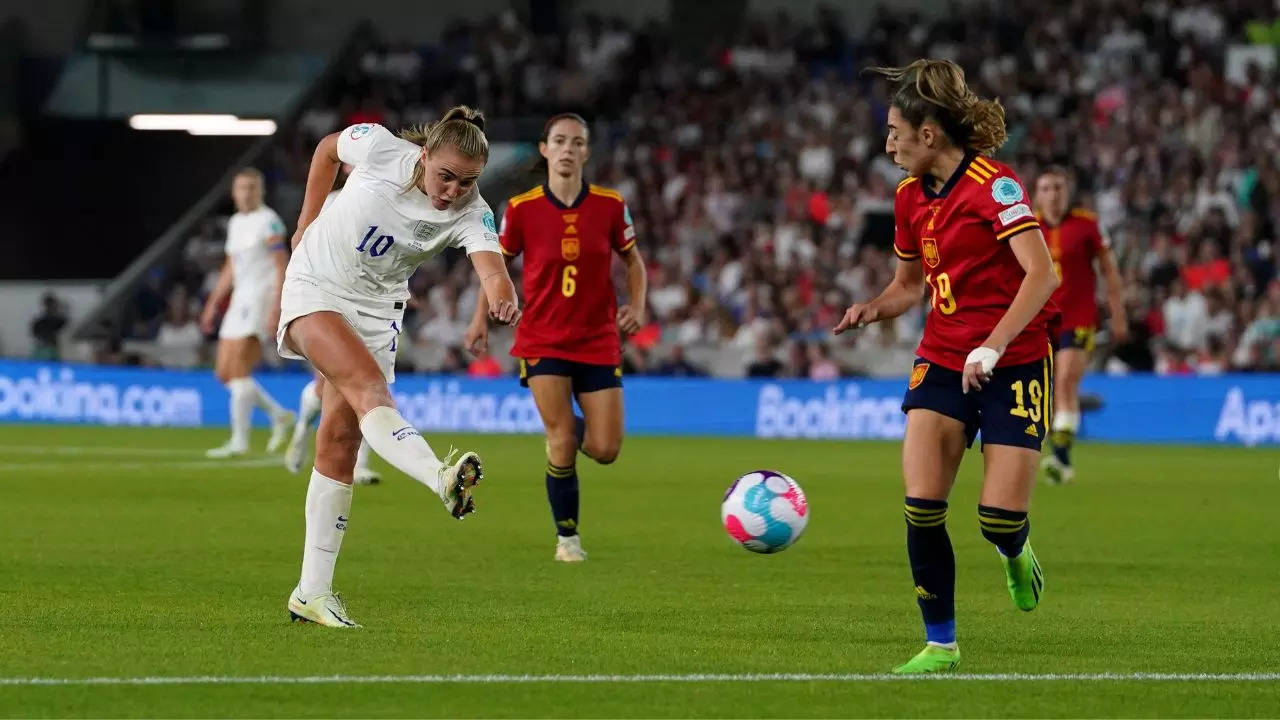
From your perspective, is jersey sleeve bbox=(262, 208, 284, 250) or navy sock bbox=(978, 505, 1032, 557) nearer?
navy sock bbox=(978, 505, 1032, 557)

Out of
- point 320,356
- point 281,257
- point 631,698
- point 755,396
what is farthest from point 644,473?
point 631,698

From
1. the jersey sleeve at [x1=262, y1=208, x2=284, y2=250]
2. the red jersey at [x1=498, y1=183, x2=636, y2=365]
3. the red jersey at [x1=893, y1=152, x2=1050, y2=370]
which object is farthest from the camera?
the jersey sleeve at [x1=262, y1=208, x2=284, y2=250]

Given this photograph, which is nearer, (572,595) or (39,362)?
(572,595)

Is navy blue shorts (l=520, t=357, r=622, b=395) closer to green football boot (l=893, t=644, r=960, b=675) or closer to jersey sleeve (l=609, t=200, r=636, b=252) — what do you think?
jersey sleeve (l=609, t=200, r=636, b=252)

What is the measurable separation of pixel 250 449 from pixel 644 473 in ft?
15.0

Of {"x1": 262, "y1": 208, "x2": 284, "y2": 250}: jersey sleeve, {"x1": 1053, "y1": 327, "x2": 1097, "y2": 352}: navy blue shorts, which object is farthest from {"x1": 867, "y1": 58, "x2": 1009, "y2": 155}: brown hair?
{"x1": 262, "y1": 208, "x2": 284, "y2": 250}: jersey sleeve

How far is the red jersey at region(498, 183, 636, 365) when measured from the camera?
11.5 metres

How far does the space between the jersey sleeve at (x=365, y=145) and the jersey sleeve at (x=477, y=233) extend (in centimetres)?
40

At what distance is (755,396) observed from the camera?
25.9 metres

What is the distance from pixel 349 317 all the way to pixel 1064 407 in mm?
10193

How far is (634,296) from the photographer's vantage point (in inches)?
456

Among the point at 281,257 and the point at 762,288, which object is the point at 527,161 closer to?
the point at 762,288

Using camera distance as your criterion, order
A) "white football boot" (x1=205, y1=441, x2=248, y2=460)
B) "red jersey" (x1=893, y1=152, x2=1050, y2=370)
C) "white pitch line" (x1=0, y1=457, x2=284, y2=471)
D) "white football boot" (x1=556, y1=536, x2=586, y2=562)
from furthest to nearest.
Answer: "white football boot" (x1=205, y1=441, x2=248, y2=460), "white pitch line" (x1=0, y1=457, x2=284, y2=471), "white football boot" (x1=556, y1=536, x2=586, y2=562), "red jersey" (x1=893, y1=152, x2=1050, y2=370)

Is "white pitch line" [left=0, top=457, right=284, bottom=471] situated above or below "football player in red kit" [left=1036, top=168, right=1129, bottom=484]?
below
